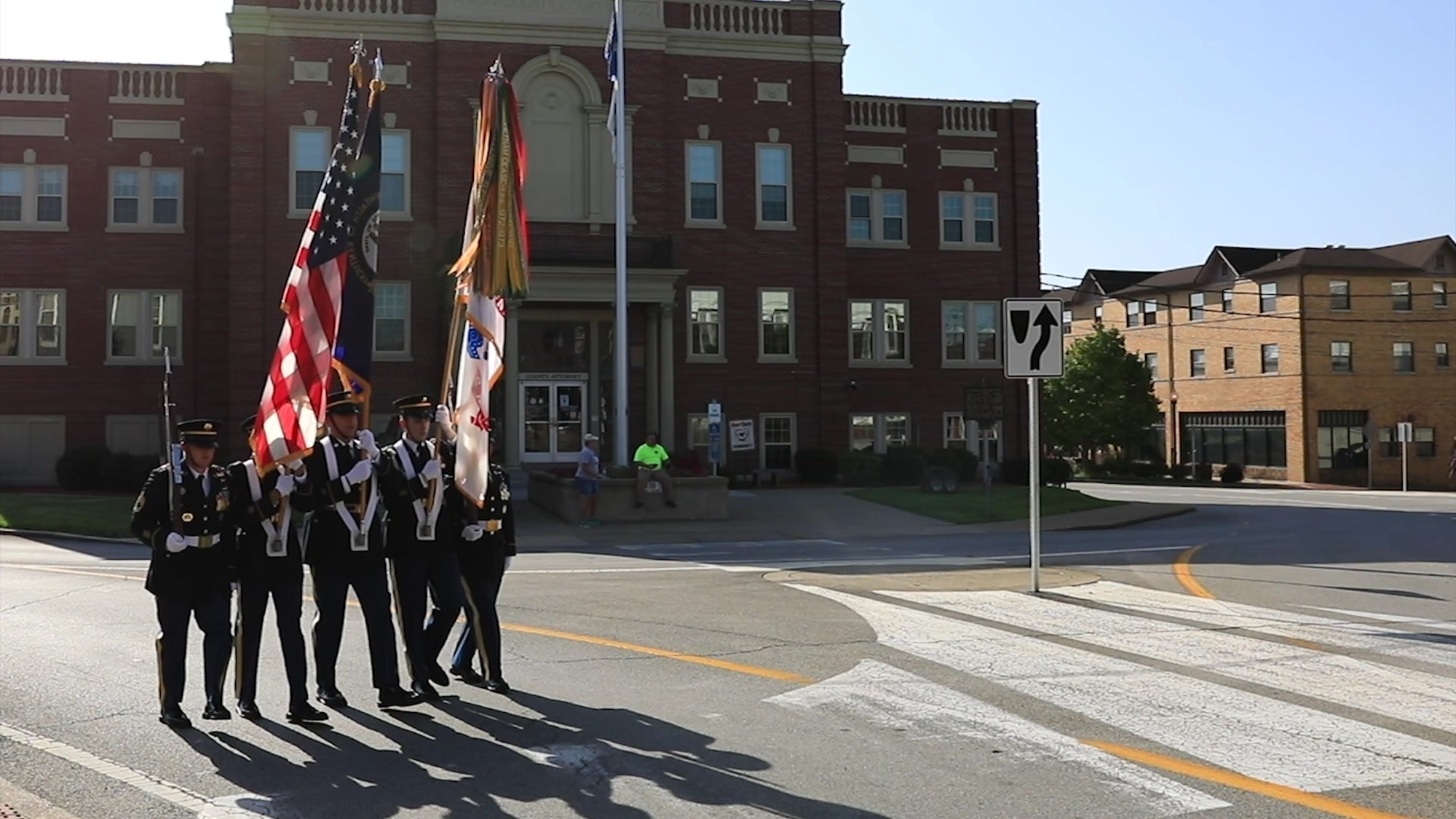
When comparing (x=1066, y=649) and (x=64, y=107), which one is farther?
(x=64, y=107)

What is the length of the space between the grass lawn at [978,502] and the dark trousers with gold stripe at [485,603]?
60.5 ft

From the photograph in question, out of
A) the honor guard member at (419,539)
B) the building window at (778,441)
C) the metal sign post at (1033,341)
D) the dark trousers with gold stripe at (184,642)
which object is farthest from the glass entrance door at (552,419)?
the dark trousers with gold stripe at (184,642)

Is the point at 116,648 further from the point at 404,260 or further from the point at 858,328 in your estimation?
the point at 858,328

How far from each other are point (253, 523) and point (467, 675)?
1947mm

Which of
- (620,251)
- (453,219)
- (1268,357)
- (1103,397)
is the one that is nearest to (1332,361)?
(1268,357)

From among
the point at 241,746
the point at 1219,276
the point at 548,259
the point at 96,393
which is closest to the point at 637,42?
the point at 548,259

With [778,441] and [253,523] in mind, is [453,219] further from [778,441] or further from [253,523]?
[253,523]

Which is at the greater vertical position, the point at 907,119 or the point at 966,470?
the point at 907,119

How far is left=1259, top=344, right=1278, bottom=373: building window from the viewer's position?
60062 mm

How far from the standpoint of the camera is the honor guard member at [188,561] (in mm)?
7965

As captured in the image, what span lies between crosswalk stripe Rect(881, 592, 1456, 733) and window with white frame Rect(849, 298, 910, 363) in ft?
87.7

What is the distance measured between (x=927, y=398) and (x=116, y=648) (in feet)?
102

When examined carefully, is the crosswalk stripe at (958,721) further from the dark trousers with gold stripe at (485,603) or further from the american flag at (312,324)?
the american flag at (312,324)

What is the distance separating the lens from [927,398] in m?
40.0
